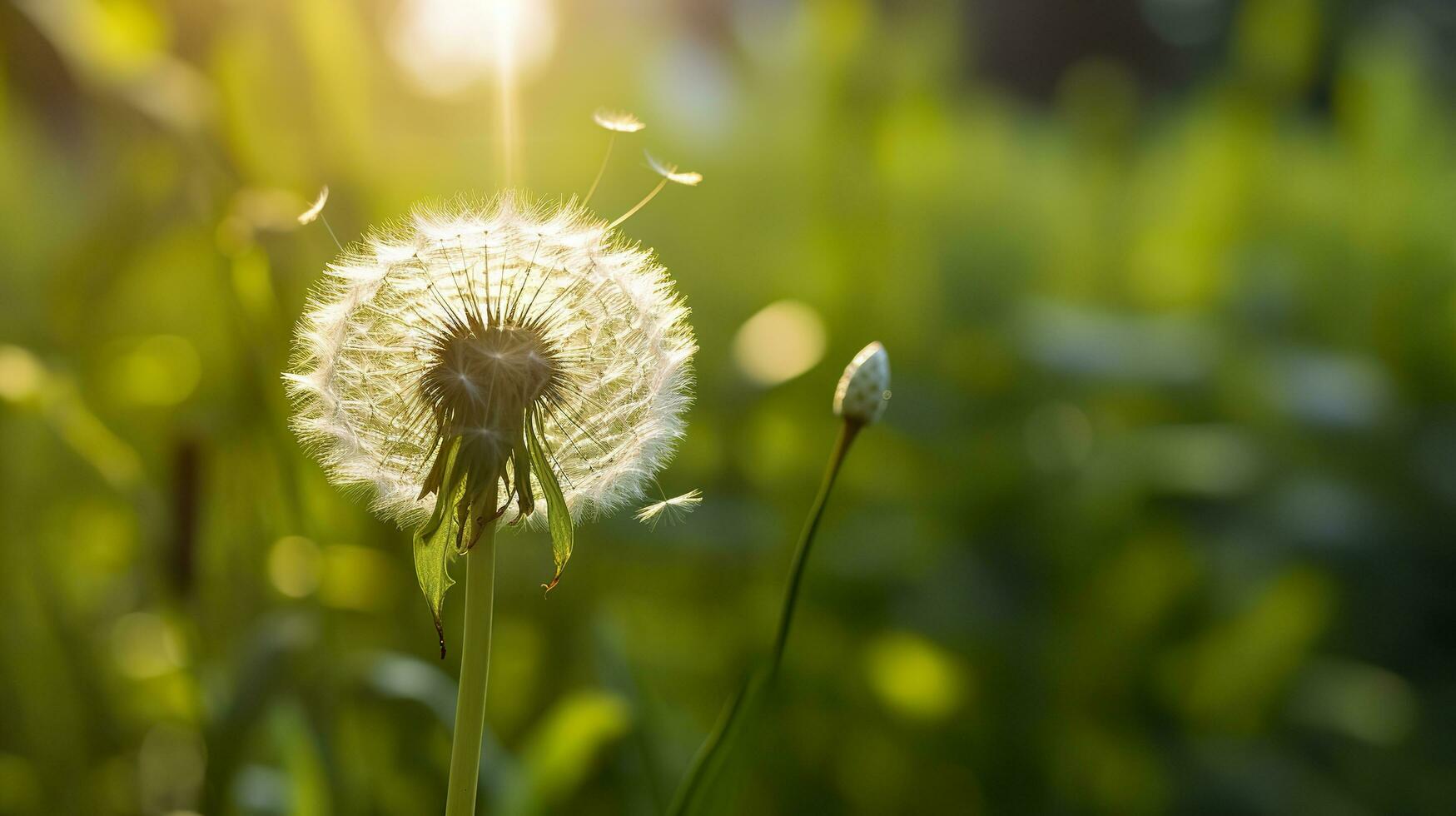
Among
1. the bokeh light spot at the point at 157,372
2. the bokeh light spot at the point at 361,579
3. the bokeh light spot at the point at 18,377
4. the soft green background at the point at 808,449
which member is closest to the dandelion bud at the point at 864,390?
the soft green background at the point at 808,449

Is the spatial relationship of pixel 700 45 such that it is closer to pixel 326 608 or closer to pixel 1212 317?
pixel 1212 317

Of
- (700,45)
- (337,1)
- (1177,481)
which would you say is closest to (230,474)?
(337,1)

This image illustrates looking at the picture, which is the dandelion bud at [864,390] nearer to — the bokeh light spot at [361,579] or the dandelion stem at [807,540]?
the dandelion stem at [807,540]

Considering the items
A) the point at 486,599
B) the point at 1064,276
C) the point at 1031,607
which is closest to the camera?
the point at 486,599

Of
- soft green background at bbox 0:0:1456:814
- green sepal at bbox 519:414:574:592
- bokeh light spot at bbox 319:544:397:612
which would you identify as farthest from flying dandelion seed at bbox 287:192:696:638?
bokeh light spot at bbox 319:544:397:612

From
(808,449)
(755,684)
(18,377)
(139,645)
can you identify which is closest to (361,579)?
(139,645)

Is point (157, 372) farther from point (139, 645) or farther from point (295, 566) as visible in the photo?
point (295, 566)

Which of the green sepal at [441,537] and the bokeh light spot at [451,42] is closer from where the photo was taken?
the green sepal at [441,537]
